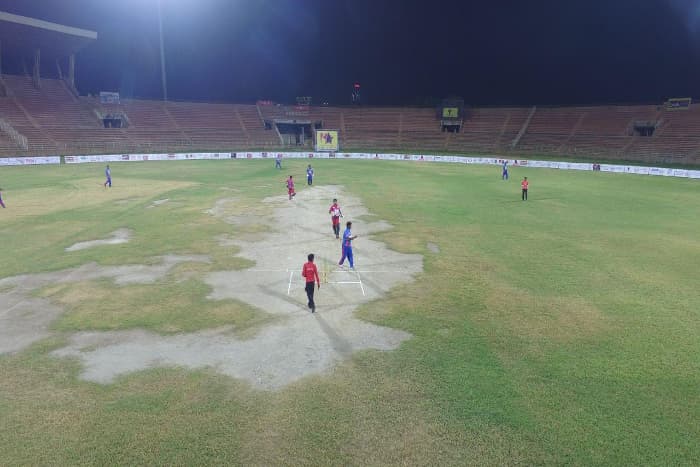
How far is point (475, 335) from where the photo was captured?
11.3 meters

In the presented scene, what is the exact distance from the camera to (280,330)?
11.7 m

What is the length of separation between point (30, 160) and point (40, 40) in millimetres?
19213

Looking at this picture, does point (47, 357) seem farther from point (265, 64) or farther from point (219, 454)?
point (265, 64)

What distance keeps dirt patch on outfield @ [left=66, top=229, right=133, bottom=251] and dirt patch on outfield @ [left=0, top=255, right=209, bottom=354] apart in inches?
120

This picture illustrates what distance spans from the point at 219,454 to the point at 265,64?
82488 mm

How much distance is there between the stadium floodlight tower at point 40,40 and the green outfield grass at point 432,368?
44899 mm

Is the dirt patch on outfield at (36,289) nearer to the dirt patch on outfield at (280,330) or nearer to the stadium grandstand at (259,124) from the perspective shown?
the dirt patch on outfield at (280,330)

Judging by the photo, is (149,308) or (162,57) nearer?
(149,308)

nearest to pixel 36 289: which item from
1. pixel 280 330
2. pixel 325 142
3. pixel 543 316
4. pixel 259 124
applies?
pixel 280 330

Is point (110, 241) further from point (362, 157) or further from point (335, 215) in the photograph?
point (362, 157)

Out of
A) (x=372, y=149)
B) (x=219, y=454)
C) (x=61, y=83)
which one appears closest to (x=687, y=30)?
(x=372, y=149)

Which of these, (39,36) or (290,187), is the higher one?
(39,36)

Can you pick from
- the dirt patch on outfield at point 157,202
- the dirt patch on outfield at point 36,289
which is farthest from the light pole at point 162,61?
the dirt patch on outfield at point 36,289

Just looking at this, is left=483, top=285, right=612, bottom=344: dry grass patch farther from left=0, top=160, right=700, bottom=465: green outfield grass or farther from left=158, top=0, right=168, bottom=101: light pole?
left=158, top=0, right=168, bottom=101: light pole
